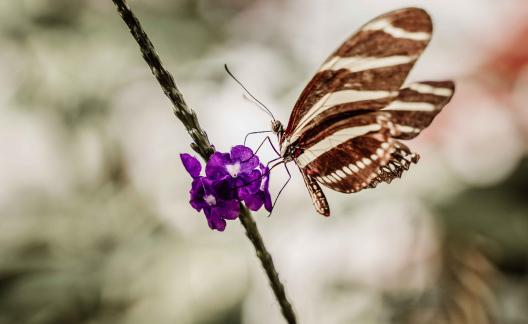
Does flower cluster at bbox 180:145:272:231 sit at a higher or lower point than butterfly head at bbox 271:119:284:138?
lower

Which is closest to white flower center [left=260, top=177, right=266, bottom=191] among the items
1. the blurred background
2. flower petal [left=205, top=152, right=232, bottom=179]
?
flower petal [left=205, top=152, right=232, bottom=179]

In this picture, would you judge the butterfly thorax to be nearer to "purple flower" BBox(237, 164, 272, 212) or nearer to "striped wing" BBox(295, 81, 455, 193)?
"striped wing" BBox(295, 81, 455, 193)

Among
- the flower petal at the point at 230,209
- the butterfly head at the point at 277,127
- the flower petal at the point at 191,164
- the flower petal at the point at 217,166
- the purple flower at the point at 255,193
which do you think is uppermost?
the butterfly head at the point at 277,127

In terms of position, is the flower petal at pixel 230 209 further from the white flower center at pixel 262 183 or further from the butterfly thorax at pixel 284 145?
the butterfly thorax at pixel 284 145

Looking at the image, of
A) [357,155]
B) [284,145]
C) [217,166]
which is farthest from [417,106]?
[217,166]

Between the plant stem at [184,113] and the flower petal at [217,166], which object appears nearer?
the plant stem at [184,113]

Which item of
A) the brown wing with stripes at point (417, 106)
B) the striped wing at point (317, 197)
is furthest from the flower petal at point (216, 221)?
the brown wing with stripes at point (417, 106)

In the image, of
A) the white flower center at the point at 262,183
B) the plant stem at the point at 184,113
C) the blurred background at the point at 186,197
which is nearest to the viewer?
the plant stem at the point at 184,113
